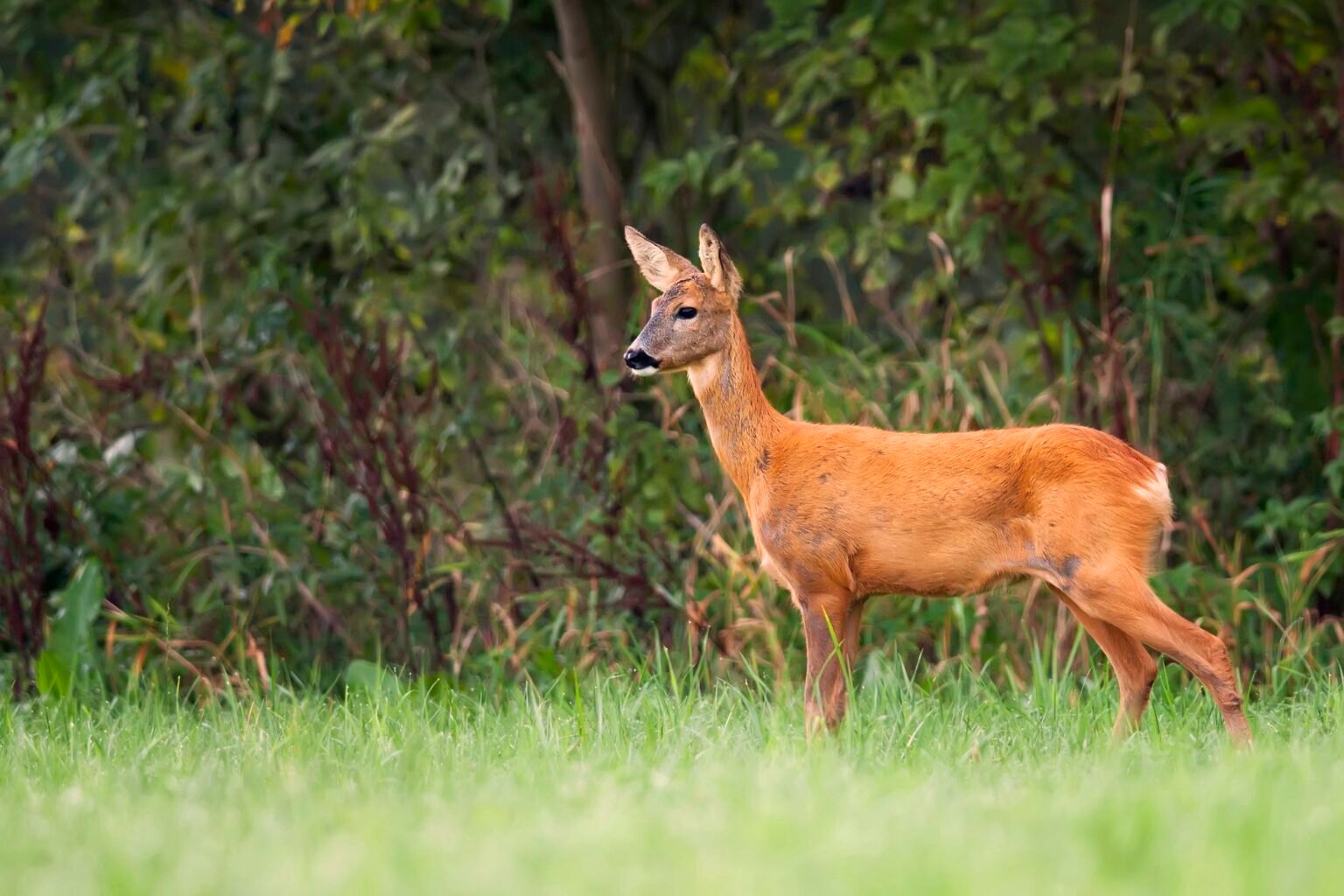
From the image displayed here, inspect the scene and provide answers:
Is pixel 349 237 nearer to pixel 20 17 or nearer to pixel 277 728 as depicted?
pixel 20 17

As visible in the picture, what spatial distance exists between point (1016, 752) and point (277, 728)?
6.90 feet

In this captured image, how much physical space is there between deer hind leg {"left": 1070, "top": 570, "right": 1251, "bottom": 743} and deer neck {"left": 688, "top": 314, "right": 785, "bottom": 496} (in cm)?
104

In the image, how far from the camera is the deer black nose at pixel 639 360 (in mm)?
5052

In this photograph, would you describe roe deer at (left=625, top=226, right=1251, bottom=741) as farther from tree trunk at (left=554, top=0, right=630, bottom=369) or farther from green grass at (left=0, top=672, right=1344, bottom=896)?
tree trunk at (left=554, top=0, right=630, bottom=369)

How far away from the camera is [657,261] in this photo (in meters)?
5.43

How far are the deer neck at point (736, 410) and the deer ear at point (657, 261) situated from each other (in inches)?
9.5

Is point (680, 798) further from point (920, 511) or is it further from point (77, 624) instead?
point (77, 624)

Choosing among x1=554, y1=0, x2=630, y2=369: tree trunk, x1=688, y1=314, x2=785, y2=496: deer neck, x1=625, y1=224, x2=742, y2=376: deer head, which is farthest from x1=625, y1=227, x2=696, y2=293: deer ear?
x1=554, y1=0, x2=630, y2=369: tree trunk

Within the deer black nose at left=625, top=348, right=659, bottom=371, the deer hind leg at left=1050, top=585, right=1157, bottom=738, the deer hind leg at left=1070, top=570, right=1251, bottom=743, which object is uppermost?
the deer black nose at left=625, top=348, right=659, bottom=371

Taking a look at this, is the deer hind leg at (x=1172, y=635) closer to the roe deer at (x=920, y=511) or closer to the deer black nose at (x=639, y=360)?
the roe deer at (x=920, y=511)

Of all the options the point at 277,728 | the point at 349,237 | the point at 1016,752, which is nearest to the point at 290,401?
the point at 349,237

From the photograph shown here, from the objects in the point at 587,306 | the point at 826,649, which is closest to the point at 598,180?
the point at 587,306

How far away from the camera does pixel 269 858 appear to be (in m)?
3.04

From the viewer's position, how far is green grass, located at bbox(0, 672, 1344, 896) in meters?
2.88
